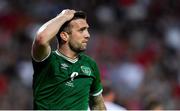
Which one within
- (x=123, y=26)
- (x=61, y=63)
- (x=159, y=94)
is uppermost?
(x=61, y=63)

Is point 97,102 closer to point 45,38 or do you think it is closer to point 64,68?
point 64,68

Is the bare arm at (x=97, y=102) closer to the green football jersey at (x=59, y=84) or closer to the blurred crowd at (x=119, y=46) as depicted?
the green football jersey at (x=59, y=84)

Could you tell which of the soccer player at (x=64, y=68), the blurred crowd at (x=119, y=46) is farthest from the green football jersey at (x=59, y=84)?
the blurred crowd at (x=119, y=46)

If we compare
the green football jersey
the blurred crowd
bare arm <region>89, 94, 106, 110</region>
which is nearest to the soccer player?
the green football jersey

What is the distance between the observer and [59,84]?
5059mm

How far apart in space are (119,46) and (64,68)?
613cm

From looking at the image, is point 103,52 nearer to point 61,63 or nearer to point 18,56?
point 18,56

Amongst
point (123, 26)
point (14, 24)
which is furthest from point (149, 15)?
point (14, 24)

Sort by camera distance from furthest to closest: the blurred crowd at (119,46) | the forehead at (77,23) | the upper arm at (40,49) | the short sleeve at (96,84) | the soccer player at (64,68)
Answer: the blurred crowd at (119,46)
the short sleeve at (96,84)
the forehead at (77,23)
the soccer player at (64,68)
the upper arm at (40,49)

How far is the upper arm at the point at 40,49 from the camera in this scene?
4867mm

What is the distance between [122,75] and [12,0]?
2.54 metres

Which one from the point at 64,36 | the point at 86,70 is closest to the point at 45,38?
the point at 64,36

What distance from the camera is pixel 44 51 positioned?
4934mm

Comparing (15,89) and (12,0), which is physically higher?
(12,0)
